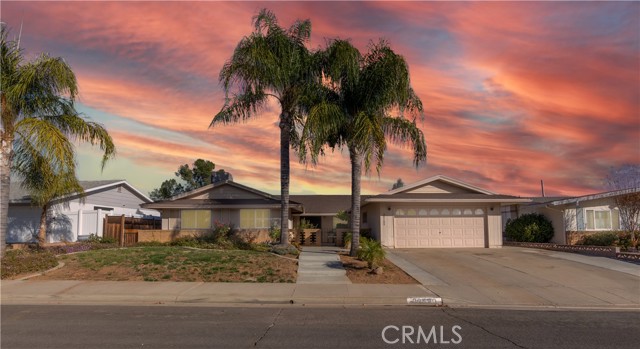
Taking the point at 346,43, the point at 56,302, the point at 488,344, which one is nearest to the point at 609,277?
the point at 488,344

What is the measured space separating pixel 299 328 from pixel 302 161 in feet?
35.7

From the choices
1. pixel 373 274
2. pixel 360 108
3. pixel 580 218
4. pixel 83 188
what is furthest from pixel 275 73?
pixel 580 218

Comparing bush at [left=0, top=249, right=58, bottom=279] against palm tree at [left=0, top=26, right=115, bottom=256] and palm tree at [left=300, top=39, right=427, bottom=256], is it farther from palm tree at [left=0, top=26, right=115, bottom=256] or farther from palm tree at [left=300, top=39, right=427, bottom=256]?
palm tree at [left=300, top=39, right=427, bottom=256]

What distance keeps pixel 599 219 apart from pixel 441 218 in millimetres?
10261

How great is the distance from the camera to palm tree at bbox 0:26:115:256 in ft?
59.3

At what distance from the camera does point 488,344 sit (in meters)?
8.34

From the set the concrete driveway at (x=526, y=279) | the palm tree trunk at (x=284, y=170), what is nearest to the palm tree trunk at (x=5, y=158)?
the palm tree trunk at (x=284, y=170)

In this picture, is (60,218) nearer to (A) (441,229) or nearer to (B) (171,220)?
(B) (171,220)

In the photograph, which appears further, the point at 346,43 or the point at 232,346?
the point at 346,43

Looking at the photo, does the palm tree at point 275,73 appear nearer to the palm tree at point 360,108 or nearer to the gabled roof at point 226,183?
the palm tree at point 360,108

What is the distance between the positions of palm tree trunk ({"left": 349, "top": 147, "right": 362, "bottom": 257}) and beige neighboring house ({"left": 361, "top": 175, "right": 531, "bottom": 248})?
6.48 m

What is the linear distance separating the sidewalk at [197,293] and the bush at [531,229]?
1819 cm

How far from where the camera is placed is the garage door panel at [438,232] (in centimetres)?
2733

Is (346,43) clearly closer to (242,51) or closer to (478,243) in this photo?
(242,51)
